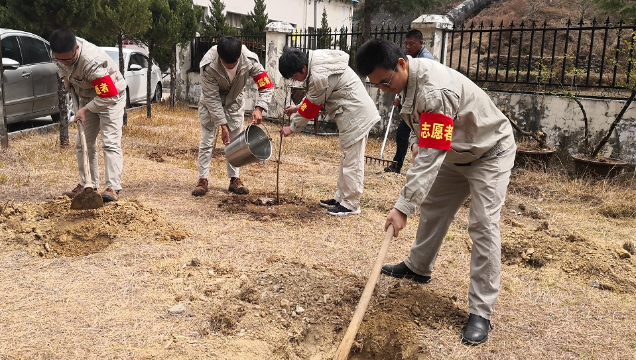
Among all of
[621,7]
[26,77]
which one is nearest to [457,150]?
[26,77]

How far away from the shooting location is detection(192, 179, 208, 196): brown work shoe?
216 inches

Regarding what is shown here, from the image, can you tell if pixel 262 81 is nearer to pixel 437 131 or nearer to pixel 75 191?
pixel 75 191

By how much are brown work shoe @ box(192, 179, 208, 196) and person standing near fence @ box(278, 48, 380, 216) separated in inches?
47.6

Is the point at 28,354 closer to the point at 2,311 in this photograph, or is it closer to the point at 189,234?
the point at 2,311

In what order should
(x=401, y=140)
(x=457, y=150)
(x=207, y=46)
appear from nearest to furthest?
(x=457, y=150), (x=401, y=140), (x=207, y=46)

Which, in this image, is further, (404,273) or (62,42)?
(62,42)

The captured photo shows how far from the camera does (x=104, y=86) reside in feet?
15.3

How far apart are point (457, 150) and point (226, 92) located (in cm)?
324

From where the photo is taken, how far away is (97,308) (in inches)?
119

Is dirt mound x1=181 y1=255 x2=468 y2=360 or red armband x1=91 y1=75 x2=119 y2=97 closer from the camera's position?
dirt mound x1=181 y1=255 x2=468 y2=360

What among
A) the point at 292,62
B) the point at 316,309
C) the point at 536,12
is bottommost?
the point at 316,309

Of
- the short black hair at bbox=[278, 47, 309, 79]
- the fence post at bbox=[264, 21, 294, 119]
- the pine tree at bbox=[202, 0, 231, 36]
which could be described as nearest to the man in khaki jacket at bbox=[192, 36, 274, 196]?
the short black hair at bbox=[278, 47, 309, 79]

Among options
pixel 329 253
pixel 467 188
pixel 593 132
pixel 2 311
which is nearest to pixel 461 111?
pixel 467 188

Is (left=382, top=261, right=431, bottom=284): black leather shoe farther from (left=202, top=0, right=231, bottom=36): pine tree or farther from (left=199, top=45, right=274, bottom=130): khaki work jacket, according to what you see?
(left=202, top=0, right=231, bottom=36): pine tree
